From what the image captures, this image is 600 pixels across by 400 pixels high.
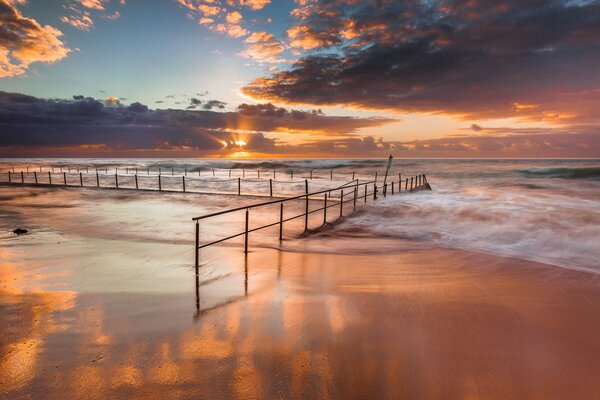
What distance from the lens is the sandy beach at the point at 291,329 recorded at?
3.16m

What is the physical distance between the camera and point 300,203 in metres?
18.5

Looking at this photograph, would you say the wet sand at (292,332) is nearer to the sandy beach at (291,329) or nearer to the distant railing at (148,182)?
the sandy beach at (291,329)

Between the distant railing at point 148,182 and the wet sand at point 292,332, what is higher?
the wet sand at point 292,332

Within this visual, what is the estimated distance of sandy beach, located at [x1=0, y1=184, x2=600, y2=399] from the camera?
3.16 metres

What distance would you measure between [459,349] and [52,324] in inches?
193

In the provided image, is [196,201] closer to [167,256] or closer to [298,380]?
[167,256]

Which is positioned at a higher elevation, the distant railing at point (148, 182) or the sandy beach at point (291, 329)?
the sandy beach at point (291, 329)

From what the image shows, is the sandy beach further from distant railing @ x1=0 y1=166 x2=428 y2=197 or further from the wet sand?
distant railing @ x1=0 y1=166 x2=428 y2=197

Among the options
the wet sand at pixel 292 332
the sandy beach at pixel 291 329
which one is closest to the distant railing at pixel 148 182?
the sandy beach at pixel 291 329

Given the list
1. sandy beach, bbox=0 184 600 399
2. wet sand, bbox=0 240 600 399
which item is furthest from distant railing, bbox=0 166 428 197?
wet sand, bbox=0 240 600 399

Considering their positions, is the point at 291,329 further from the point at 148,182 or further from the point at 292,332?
the point at 148,182

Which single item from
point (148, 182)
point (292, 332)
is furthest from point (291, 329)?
point (148, 182)

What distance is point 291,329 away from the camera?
13.6 feet

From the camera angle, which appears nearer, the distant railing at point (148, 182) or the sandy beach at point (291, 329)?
the sandy beach at point (291, 329)
